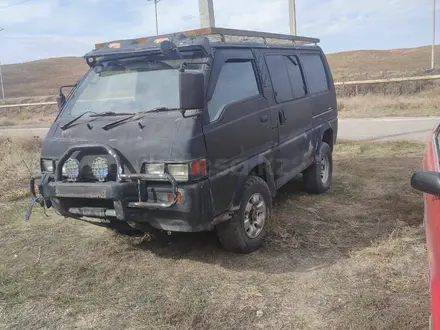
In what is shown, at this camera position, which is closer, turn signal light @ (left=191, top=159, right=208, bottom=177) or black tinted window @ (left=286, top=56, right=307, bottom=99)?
turn signal light @ (left=191, top=159, right=208, bottom=177)

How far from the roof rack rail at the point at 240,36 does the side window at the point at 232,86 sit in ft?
A: 0.90

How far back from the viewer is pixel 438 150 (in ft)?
11.7

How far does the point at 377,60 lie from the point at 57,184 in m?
63.0

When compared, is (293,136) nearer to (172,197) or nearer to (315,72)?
(315,72)

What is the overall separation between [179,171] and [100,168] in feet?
2.49

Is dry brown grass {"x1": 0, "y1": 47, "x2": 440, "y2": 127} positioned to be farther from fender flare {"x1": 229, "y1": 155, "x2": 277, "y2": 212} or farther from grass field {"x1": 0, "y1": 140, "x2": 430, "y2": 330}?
fender flare {"x1": 229, "y1": 155, "x2": 277, "y2": 212}

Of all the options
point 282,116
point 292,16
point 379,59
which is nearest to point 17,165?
point 282,116

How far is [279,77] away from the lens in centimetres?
543

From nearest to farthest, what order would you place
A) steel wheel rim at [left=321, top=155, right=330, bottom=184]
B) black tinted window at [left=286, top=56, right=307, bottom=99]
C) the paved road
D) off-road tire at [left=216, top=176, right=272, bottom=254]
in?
off-road tire at [left=216, top=176, right=272, bottom=254] → black tinted window at [left=286, top=56, right=307, bottom=99] → steel wheel rim at [left=321, top=155, right=330, bottom=184] → the paved road

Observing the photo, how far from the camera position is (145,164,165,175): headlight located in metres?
3.74

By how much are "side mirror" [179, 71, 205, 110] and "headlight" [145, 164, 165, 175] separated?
0.53 m

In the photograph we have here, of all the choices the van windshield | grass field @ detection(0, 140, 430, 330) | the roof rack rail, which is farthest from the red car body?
the roof rack rail

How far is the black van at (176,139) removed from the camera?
3.75 metres

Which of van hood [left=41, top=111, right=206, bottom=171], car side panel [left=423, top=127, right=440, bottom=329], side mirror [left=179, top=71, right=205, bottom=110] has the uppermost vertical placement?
side mirror [left=179, top=71, right=205, bottom=110]
